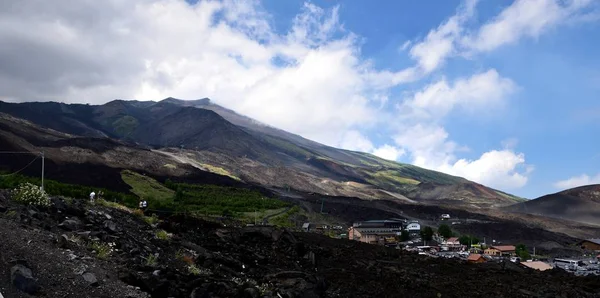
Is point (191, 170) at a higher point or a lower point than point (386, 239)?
higher

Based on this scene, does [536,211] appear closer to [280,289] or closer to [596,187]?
[596,187]

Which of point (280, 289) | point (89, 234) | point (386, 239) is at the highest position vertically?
point (89, 234)

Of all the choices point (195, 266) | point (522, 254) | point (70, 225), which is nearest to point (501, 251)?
point (522, 254)

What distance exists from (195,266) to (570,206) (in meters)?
183

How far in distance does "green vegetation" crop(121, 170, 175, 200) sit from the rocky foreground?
43109 millimetres

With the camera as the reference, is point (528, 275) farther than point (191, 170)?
No

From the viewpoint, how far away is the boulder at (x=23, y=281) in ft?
28.3

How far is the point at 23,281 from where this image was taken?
8688 mm

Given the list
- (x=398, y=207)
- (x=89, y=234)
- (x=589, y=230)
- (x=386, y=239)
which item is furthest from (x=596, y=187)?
(x=89, y=234)

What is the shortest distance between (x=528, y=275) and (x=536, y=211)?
478ft

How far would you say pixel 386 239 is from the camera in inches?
2911

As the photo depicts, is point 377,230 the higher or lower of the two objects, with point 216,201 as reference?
lower

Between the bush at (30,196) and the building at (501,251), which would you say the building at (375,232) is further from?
the bush at (30,196)

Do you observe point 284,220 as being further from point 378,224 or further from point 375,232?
point 378,224
